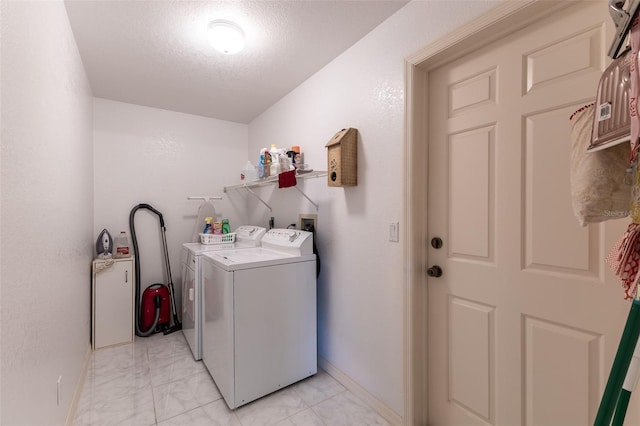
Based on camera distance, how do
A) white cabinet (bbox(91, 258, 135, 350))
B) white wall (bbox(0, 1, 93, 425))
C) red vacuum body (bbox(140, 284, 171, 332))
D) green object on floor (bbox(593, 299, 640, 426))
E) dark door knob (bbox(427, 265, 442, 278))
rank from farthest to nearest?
red vacuum body (bbox(140, 284, 171, 332)), white cabinet (bbox(91, 258, 135, 350)), dark door knob (bbox(427, 265, 442, 278)), white wall (bbox(0, 1, 93, 425)), green object on floor (bbox(593, 299, 640, 426))

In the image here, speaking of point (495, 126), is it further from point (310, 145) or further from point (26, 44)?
point (26, 44)

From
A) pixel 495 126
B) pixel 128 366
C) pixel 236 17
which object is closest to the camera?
pixel 495 126

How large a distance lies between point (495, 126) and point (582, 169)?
78 cm

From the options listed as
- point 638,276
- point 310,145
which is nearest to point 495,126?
point 638,276

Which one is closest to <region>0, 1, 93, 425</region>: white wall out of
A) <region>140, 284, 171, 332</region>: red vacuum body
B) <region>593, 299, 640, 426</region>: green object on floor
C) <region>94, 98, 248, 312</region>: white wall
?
<region>140, 284, 171, 332</region>: red vacuum body

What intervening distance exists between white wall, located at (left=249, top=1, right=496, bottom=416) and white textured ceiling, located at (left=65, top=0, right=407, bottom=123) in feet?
0.64

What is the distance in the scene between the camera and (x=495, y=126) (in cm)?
129

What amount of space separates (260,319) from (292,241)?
1.98 ft

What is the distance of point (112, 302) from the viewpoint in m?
2.63

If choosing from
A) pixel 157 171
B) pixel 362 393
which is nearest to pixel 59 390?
pixel 362 393

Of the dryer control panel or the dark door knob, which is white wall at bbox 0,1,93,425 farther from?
the dark door knob

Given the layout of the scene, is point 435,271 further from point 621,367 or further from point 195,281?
point 195,281

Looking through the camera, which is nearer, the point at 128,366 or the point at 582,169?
the point at 582,169

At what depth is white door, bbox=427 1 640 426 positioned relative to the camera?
3.35 feet
